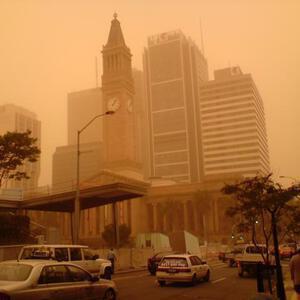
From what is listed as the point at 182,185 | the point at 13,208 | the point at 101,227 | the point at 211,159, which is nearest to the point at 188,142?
the point at 211,159

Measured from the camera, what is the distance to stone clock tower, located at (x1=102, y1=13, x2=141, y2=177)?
113 metres

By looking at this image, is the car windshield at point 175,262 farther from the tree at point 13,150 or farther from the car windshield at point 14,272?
the tree at point 13,150

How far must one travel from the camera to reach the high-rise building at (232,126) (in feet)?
569

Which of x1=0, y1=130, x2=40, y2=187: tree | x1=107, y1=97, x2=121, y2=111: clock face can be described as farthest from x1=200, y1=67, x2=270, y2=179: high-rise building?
x1=0, y1=130, x2=40, y2=187: tree

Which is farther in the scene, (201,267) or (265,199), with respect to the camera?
(201,267)

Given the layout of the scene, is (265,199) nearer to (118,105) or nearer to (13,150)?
(13,150)

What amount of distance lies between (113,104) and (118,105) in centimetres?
142

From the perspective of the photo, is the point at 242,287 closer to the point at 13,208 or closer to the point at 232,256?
the point at 232,256

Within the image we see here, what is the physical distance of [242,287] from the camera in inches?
825

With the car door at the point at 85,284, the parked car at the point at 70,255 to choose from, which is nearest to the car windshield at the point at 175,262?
the parked car at the point at 70,255

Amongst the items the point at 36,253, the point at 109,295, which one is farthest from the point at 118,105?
the point at 109,295

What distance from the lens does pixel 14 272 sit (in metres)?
11.1

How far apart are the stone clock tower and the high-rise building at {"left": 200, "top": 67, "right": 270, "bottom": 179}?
208 ft

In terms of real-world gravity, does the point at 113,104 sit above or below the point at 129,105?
below
